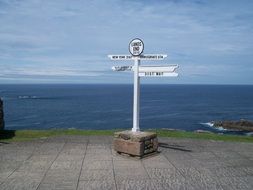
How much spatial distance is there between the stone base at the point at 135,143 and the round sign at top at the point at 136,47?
256cm

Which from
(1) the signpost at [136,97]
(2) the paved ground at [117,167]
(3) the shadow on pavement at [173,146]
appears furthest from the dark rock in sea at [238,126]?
(1) the signpost at [136,97]

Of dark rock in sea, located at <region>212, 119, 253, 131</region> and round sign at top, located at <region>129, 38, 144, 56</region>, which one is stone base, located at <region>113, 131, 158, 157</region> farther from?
dark rock in sea, located at <region>212, 119, 253, 131</region>

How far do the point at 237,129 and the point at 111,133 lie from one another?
43733 mm

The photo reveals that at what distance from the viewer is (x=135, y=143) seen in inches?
412

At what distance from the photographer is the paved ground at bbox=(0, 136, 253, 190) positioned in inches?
311

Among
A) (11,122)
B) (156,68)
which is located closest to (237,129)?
(11,122)

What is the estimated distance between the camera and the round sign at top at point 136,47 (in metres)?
11.2

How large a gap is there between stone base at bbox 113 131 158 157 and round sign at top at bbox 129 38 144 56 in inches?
101

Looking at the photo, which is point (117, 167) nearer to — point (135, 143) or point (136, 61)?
point (135, 143)

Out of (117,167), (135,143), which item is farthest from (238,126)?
(117,167)

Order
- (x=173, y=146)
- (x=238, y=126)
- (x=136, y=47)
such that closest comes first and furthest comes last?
(x=136, y=47) → (x=173, y=146) → (x=238, y=126)

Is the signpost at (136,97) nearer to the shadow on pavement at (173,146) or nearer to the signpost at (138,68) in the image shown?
the signpost at (138,68)

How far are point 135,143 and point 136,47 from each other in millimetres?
3062

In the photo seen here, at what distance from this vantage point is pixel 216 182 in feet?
26.5
